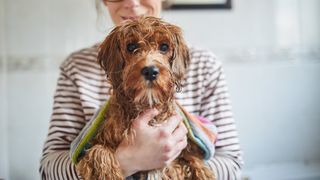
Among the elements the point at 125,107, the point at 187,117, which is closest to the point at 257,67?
the point at 187,117

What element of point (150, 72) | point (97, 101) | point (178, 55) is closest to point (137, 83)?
point (150, 72)

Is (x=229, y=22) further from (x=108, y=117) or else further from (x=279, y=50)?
(x=108, y=117)

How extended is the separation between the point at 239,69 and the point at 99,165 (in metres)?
1.25

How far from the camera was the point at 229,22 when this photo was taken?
1.92 meters

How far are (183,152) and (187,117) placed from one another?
10cm

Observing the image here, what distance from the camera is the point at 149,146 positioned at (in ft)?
2.99

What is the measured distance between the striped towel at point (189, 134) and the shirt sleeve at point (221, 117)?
10cm

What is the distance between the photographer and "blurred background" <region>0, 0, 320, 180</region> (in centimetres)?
173

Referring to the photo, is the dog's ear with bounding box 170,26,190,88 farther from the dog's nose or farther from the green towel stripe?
the green towel stripe

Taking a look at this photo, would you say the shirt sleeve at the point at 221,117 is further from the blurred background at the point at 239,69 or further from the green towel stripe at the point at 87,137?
the blurred background at the point at 239,69

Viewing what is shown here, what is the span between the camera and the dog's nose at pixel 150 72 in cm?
80

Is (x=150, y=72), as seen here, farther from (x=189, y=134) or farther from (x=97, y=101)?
(x=97, y=101)

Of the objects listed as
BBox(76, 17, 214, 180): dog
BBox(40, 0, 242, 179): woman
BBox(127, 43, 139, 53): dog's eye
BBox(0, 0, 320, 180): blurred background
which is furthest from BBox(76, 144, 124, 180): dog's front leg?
BBox(0, 0, 320, 180): blurred background

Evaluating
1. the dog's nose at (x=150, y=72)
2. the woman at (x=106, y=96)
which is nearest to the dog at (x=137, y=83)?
the dog's nose at (x=150, y=72)
